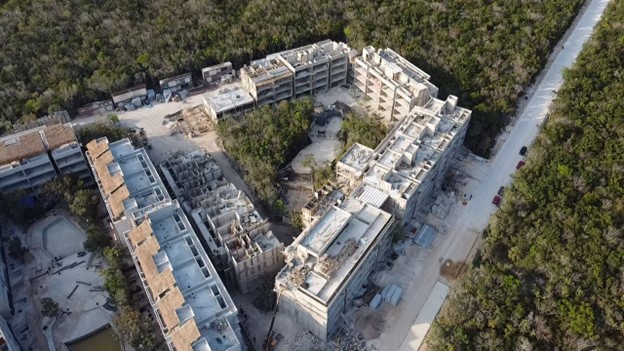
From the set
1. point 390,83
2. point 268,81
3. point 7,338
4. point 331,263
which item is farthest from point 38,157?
point 390,83

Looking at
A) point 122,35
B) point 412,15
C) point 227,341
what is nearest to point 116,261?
point 227,341

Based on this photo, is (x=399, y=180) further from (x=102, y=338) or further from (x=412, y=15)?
(x=412, y=15)

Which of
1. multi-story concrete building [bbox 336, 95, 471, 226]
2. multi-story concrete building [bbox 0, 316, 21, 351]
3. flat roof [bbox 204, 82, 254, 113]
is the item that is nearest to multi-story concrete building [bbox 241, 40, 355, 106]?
flat roof [bbox 204, 82, 254, 113]

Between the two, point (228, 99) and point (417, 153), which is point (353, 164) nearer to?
point (417, 153)

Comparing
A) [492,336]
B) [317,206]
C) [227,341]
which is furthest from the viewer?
[317,206]

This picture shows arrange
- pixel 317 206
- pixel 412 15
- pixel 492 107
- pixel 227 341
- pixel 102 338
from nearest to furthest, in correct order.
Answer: pixel 227 341 → pixel 102 338 → pixel 317 206 → pixel 492 107 → pixel 412 15

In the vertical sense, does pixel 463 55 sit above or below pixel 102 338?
above
